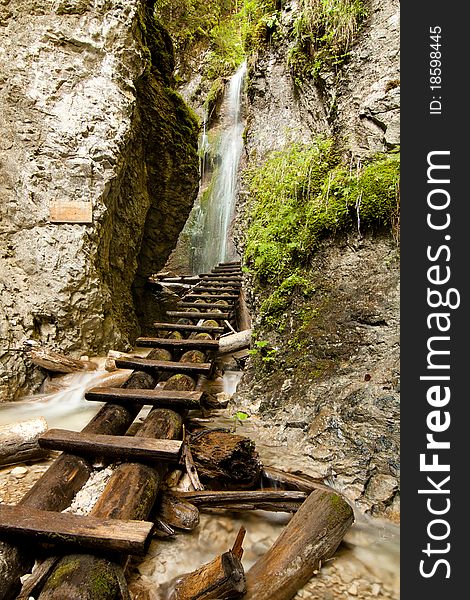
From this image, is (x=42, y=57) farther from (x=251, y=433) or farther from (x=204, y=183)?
(x=204, y=183)

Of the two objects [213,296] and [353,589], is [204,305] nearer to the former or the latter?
[213,296]

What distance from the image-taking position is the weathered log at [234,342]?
5553 millimetres

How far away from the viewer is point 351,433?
244cm

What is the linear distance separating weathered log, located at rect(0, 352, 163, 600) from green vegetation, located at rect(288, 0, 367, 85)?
4380 millimetres

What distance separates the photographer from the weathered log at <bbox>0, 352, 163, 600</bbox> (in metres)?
1.42

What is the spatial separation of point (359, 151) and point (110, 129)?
13.0 feet

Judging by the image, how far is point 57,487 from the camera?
1863mm

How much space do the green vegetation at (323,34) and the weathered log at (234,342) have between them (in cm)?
373

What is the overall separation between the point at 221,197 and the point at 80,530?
16.3 metres

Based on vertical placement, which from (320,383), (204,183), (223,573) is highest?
(204,183)

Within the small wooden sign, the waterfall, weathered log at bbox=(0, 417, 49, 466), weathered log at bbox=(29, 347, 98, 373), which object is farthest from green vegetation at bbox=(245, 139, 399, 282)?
the waterfall

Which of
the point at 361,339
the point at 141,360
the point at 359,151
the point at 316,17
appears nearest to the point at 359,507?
the point at 361,339

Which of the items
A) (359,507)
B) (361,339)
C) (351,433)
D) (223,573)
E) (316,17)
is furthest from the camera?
(316,17)

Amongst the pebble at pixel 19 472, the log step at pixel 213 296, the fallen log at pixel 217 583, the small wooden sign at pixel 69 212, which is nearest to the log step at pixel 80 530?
the fallen log at pixel 217 583
